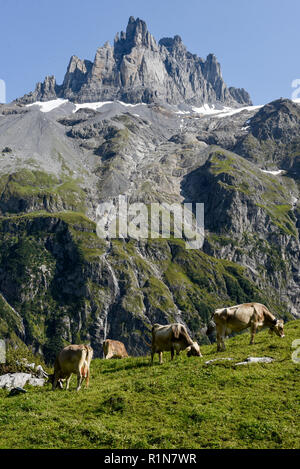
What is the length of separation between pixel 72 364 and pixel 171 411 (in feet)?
29.8

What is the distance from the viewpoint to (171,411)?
19.6m

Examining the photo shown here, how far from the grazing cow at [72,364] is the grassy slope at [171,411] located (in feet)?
2.89

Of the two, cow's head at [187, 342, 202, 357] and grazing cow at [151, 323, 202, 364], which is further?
grazing cow at [151, 323, 202, 364]

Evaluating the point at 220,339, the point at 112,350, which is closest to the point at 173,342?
the point at 220,339

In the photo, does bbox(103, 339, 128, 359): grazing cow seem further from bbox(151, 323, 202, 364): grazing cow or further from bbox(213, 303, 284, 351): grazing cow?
bbox(213, 303, 284, 351): grazing cow

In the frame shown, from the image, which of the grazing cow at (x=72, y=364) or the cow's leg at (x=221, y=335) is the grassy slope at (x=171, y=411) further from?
the cow's leg at (x=221, y=335)

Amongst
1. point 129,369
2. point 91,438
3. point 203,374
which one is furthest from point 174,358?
point 91,438

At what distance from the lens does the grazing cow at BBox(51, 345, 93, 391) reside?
2623cm

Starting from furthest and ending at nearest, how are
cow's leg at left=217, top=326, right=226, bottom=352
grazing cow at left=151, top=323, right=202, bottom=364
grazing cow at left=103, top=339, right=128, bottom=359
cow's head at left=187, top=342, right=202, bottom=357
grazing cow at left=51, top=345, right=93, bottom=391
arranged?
grazing cow at left=103, top=339, right=128, bottom=359 < cow's leg at left=217, top=326, right=226, bottom=352 < grazing cow at left=151, top=323, right=202, bottom=364 < cow's head at left=187, top=342, right=202, bottom=357 < grazing cow at left=51, top=345, right=93, bottom=391

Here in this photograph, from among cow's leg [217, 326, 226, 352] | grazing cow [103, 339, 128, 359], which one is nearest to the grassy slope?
cow's leg [217, 326, 226, 352]

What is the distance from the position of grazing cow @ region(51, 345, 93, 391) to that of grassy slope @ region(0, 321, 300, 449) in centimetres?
88

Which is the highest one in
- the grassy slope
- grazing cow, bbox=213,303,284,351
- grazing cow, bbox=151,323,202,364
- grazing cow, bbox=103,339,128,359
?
grazing cow, bbox=213,303,284,351
